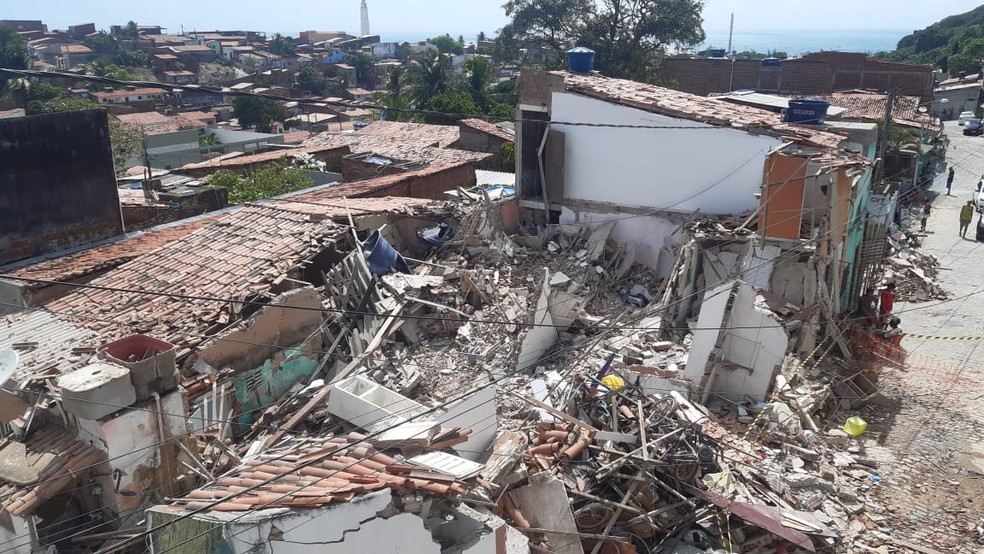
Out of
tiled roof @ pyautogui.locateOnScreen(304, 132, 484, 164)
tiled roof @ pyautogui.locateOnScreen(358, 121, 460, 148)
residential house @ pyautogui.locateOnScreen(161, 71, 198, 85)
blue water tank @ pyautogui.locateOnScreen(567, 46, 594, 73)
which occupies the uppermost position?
blue water tank @ pyautogui.locateOnScreen(567, 46, 594, 73)

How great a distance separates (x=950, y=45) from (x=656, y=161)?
74.1 metres

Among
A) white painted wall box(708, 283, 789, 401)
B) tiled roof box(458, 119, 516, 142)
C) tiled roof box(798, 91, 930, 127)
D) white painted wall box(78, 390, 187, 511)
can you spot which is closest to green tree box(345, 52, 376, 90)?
tiled roof box(458, 119, 516, 142)

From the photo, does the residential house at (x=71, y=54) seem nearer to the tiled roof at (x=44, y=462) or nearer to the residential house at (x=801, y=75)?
the residential house at (x=801, y=75)

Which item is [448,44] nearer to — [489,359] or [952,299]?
[952,299]

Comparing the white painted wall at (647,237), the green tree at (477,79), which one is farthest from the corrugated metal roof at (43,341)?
the green tree at (477,79)

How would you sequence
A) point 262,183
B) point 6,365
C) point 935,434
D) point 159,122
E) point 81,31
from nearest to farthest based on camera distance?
point 6,365 → point 935,434 → point 262,183 → point 159,122 → point 81,31

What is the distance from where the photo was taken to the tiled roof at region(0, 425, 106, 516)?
7980 millimetres

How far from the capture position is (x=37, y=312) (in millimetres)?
12336

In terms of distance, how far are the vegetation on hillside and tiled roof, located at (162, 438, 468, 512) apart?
67.8 m

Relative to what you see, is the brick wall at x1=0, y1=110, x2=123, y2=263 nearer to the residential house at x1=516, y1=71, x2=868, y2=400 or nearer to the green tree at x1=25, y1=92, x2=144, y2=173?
the green tree at x1=25, y1=92, x2=144, y2=173

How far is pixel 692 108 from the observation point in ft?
50.5

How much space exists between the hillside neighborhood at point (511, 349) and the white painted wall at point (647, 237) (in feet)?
0.21

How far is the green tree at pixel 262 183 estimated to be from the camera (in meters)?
21.4

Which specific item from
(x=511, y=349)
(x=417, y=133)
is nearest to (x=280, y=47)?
(x=417, y=133)
